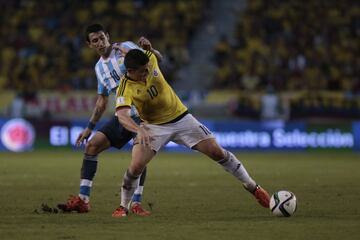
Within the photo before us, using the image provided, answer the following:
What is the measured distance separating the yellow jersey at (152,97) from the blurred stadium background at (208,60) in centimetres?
1727

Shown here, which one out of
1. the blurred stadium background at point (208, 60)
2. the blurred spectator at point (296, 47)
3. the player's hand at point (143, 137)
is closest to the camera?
the player's hand at point (143, 137)

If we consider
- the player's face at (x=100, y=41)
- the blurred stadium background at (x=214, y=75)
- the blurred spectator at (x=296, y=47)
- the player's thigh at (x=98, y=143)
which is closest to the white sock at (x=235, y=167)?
the player's thigh at (x=98, y=143)

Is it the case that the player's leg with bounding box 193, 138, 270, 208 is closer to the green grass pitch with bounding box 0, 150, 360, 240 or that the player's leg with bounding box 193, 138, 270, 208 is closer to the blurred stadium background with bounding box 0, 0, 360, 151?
the green grass pitch with bounding box 0, 150, 360, 240

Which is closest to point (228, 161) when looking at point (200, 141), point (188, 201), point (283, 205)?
point (200, 141)

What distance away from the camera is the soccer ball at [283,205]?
33.7ft

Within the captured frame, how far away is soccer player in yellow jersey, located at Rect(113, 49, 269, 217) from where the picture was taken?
10.1m

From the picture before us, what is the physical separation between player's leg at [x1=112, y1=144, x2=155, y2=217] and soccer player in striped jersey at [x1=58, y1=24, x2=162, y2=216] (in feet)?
1.32

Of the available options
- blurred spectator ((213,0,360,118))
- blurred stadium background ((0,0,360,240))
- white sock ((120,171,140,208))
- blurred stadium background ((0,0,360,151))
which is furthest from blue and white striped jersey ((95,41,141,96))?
blurred spectator ((213,0,360,118))

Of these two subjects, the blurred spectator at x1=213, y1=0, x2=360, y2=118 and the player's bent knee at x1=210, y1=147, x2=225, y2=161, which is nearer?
the player's bent knee at x1=210, y1=147, x2=225, y2=161

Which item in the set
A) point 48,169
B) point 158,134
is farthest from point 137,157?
point 48,169

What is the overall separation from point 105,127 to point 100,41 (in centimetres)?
108

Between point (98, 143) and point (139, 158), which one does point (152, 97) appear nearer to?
point (139, 158)

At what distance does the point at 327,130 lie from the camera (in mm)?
27375

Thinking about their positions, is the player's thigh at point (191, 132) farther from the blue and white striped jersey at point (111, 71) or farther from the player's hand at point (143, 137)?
the blue and white striped jersey at point (111, 71)
